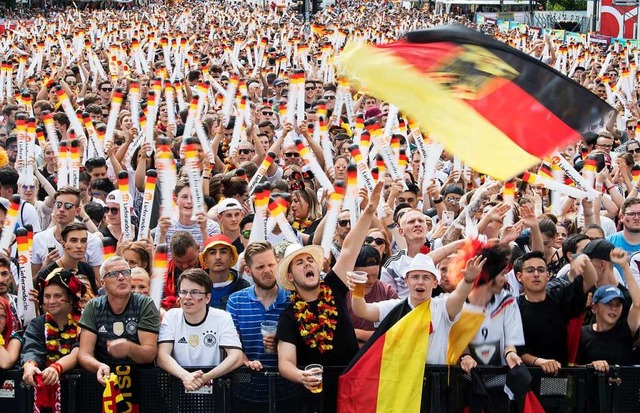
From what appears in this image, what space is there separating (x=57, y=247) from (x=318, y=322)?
297 centimetres

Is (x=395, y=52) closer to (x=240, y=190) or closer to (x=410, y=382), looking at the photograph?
(x=410, y=382)

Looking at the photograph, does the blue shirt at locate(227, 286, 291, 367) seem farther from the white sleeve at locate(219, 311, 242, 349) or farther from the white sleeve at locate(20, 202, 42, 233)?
the white sleeve at locate(20, 202, 42, 233)

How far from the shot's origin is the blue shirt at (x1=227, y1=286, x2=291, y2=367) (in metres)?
6.40

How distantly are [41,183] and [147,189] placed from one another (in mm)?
2736

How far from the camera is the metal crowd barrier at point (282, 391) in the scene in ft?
19.9

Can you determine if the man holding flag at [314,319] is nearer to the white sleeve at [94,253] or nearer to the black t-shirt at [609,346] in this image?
the black t-shirt at [609,346]

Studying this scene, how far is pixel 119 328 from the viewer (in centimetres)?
622

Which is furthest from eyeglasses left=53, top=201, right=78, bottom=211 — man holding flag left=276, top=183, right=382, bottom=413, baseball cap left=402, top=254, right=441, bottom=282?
baseball cap left=402, top=254, right=441, bottom=282

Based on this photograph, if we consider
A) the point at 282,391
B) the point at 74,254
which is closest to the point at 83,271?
the point at 74,254

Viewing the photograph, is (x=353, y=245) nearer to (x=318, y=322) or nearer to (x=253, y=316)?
(x=318, y=322)

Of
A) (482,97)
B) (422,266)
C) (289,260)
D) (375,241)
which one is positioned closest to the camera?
(482,97)

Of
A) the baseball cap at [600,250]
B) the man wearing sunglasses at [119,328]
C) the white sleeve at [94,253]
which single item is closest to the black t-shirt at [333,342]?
the man wearing sunglasses at [119,328]

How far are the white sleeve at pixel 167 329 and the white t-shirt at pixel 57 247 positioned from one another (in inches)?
79.3

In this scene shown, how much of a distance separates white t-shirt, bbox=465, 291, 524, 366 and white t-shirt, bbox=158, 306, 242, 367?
1358 millimetres
